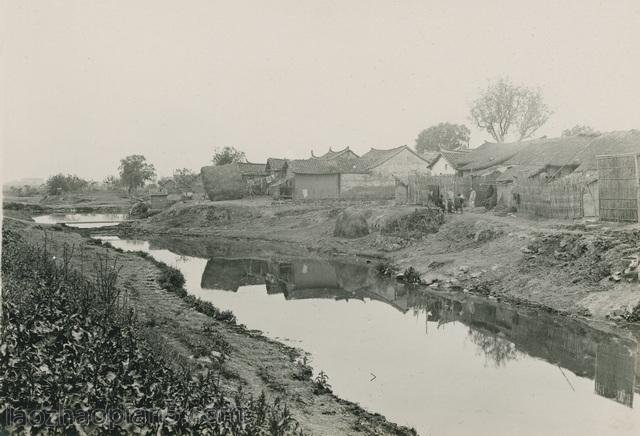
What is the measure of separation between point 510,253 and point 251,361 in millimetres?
10675

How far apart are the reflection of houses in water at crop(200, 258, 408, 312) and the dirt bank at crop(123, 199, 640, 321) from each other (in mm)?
1608

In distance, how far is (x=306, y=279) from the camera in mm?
19922

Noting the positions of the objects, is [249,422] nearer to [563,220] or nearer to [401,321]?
[401,321]

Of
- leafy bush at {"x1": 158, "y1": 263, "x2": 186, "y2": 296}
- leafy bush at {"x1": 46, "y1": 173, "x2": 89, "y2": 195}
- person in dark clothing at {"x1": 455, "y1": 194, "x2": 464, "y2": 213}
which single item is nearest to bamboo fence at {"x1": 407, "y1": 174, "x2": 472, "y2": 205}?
person in dark clothing at {"x1": 455, "y1": 194, "x2": 464, "y2": 213}

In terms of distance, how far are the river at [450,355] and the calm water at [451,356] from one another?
28 mm

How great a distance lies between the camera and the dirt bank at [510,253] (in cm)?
1338

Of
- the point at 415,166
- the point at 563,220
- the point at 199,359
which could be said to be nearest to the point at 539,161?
the point at 415,166

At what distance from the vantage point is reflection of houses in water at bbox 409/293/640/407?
9758 millimetres

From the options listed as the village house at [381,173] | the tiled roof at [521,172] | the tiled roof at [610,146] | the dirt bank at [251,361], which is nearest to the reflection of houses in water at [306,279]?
the dirt bank at [251,361]

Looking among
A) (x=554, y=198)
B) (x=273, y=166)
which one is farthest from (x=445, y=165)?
(x=554, y=198)

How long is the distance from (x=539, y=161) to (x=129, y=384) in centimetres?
3239

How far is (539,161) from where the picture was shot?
33531mm

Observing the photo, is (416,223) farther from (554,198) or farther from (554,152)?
(554,152)

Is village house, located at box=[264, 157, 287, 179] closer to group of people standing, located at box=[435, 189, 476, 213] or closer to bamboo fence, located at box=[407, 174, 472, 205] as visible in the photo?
bamboo fence, located at box=[407, 174, 472, 205]
